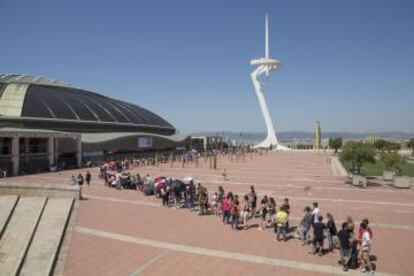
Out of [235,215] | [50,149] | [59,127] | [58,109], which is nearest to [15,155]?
[50,149]

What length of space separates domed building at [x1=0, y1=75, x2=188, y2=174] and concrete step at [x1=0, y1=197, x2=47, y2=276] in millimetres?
18923

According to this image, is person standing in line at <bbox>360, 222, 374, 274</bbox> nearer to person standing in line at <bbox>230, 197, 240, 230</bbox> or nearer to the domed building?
person standing in line at <bbox>230, 197, 240, 230</bbox>

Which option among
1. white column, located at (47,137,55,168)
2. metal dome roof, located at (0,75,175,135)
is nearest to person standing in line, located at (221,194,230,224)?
white column, located at (47,137,55,168)

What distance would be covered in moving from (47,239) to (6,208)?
4.55 m

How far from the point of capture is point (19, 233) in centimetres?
1382

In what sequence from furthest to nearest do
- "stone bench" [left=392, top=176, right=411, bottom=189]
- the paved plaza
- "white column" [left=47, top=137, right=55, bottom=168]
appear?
"white column" [left=47, top=137, right=55, bottom=168]
"stone bench" [left=392, top=176, right=411, bottom=189]
the paved plaza

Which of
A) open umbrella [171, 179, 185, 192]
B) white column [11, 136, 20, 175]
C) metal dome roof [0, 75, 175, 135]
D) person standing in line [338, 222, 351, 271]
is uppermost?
metal dome roof [0, 75, 175, 135]

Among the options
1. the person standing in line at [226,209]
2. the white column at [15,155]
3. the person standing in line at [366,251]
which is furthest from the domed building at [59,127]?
the person standing in line at [366,251]

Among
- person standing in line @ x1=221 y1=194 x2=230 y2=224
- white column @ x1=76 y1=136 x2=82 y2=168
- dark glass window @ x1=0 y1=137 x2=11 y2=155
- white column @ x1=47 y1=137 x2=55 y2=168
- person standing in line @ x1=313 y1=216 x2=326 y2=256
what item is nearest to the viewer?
person standing in line @ x1=313 y1=216 x2=326 y2=256

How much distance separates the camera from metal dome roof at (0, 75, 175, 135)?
47.5m

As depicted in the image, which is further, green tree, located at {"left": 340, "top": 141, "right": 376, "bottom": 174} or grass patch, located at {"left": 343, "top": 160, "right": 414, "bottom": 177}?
grass patch, located at {"left": 343, "top": 160, "right": 414, "bottom": 177}

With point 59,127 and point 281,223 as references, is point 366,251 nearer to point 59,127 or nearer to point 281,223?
point 281,223

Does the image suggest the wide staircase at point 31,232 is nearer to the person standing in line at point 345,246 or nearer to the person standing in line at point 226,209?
the person standing in line at point 226,209

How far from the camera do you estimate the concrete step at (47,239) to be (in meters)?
11.1
